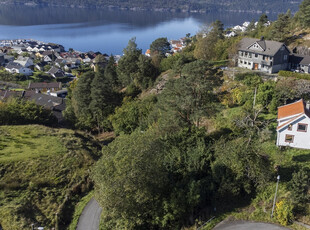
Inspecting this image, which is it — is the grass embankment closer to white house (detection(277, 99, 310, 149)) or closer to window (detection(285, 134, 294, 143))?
white house (detection(277, 99, 310, 149))

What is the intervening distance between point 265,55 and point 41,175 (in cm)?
3157

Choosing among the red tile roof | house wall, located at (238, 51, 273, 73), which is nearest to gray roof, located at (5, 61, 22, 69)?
house wall, located at (238, 51, 273, 73)

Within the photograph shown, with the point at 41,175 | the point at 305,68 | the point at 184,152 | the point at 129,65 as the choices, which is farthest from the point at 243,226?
the point at 129,65

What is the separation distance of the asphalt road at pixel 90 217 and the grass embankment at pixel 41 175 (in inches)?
42.3

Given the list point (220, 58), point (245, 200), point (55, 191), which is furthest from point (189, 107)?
point (220, 58)

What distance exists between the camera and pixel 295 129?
66.4 ft

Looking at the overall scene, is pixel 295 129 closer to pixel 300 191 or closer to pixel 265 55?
pixel 300 191

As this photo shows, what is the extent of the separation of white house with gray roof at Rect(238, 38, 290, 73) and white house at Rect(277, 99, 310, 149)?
19213 millimetres

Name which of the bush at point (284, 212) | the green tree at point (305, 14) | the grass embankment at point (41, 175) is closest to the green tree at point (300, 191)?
the bush at point (284, 212)

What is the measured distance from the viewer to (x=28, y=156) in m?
25.0

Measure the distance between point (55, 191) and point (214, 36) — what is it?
133ft

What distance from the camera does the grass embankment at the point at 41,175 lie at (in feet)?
61.2

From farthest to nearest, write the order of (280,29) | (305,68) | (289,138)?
(280,29) → (305,68) → (289,138)

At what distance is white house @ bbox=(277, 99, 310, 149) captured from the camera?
783 inches
